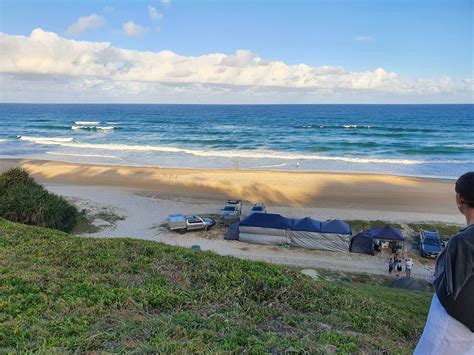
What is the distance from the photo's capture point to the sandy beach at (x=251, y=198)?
16.3m

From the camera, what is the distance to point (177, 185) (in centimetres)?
2764

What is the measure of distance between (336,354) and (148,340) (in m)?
2.06

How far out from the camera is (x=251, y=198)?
953 inches

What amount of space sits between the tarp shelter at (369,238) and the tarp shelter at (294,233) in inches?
16.3

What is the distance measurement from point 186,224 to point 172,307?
42.1 feet

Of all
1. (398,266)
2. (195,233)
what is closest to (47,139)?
(195,233)

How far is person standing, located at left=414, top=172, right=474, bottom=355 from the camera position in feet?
7.68

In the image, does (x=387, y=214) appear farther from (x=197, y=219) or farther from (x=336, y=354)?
(x=336, y=354)

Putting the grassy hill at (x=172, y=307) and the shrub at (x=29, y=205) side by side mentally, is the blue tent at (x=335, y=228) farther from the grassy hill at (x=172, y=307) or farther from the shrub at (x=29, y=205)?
the shrub at (x=29, y=205)

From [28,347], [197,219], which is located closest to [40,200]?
[197,219]

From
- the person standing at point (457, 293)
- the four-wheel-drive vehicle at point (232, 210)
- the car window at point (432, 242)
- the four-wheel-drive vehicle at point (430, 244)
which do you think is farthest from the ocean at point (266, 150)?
the person standing at point (457, 293)

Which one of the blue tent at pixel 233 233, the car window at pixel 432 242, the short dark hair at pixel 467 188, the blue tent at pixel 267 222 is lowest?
the car window at pixel 432 242

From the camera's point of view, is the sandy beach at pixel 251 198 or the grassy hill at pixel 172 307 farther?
the sandy beach at pixel 251 198

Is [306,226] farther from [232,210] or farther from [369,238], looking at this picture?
[232,210]
